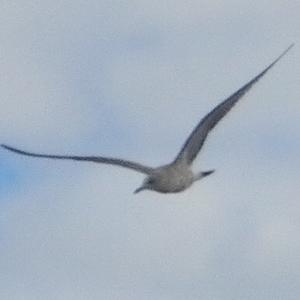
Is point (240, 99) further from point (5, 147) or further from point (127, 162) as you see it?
point (5, 147)

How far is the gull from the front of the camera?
19219 mm

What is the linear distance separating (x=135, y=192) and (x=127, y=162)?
30.8 inches

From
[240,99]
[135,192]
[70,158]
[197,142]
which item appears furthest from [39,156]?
[240,99]

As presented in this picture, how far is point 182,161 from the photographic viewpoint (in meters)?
20.0

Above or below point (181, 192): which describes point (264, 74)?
above

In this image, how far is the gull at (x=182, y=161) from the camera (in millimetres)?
19219

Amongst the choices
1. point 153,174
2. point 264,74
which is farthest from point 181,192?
point 264,74

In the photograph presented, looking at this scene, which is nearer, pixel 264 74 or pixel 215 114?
pixel 264 74

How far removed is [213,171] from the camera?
65.1ft

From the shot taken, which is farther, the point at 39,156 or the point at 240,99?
the point at 240,99

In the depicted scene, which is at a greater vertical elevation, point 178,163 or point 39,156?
point 39,156

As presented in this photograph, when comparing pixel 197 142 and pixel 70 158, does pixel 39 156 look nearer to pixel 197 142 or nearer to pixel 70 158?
pixel 70 158

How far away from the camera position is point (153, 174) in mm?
19484

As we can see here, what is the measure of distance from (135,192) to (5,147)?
3498mm
